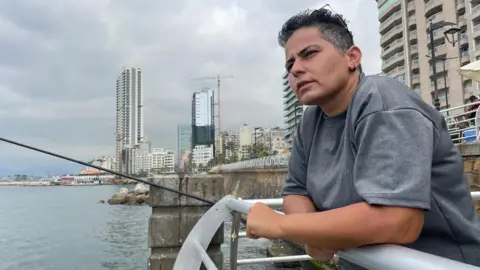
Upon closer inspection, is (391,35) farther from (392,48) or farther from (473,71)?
(473,71)

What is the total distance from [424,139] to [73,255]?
1726 centimetres

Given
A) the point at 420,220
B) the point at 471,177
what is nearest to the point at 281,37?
the point at 420,220

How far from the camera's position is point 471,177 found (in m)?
7.29

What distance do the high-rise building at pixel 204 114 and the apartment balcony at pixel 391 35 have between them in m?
45.3

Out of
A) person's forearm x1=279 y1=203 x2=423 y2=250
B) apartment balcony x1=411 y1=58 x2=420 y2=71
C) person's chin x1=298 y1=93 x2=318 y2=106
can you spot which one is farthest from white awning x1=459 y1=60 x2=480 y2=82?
apartment balcony x1=411 y1=58 x2=420 y2=71

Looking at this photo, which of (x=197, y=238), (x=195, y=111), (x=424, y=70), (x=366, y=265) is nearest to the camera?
(x=366, y=265)

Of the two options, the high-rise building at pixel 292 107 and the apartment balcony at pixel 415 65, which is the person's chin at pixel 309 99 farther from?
the apartment balcony at pixel 415 65

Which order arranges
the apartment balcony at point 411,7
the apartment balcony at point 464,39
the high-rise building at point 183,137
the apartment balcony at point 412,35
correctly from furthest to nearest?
the high-rise building at point 183,137, the apartment balcony at point 411,7, the apartment balcony at point 412,35, the apartment balcony at point 464,39

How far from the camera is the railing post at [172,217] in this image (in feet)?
9.77

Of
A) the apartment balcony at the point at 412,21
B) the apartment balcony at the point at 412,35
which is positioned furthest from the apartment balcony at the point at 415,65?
the apartment balcony at the point at 412,21

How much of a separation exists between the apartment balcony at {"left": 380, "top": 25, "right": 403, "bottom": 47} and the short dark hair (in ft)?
155

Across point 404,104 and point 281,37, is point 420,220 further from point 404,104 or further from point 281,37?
point 281,37

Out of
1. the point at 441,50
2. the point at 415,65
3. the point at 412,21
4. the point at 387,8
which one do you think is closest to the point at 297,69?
the point at 441,50

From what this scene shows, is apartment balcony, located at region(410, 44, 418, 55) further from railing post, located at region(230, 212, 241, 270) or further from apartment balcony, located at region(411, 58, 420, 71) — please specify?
railing post, located at region(230, 212, 241, 270)
